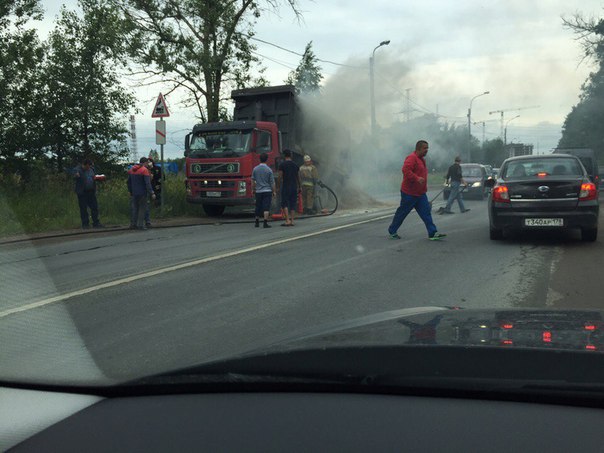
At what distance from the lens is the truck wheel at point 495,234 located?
10.4 metres

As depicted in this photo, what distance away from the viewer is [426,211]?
35.6 ft

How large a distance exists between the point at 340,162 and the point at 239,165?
17.0ft

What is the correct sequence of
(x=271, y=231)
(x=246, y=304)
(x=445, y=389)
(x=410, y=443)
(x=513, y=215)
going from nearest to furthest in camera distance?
(x=410, y=443) < (x=445, y=389) < (x=246, y=304) < (x=513, y=215) < (x=271, y=231)

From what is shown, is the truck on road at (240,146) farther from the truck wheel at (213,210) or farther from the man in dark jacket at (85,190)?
the man in dark jacket at (85,190)

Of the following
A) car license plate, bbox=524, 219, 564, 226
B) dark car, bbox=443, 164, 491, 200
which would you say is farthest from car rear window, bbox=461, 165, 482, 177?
car license plate, bbox=524, 219, 564, 226

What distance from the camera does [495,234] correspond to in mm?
10508

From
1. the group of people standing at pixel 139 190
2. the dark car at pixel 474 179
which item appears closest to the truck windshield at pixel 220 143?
the group of people standing at pixel 139 190

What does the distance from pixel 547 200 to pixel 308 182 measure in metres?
9.38

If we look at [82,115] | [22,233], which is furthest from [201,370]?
[82,115]

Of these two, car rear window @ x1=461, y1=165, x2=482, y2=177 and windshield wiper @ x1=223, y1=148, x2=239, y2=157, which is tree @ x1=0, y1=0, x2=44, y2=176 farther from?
car rear window @ x1=461, y1=165, x2=482, y2=177

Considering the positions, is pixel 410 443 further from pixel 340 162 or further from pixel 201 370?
pixel 340 162

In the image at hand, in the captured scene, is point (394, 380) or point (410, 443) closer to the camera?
point (410, 443)

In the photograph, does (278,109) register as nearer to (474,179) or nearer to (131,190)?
(131,190)

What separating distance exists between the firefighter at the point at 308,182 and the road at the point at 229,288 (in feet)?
22.5
